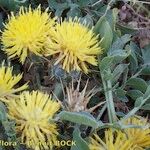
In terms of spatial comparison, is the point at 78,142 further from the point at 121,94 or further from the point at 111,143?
the point at 121,94

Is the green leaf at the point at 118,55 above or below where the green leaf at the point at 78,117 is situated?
above

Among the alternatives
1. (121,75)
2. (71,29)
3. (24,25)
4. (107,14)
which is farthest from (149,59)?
(24,25)

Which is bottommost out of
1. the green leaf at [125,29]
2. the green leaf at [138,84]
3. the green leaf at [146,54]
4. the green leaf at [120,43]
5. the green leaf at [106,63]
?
the green leaf at [138,84]

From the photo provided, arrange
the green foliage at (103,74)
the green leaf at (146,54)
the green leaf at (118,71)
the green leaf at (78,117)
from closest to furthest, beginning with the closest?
the green leaf at (78,117) → the green foliage at (103,74) → the green leaf at (118,71) → the green leaf at (146,54)

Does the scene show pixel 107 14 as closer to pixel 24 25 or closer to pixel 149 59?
pixel 149 59

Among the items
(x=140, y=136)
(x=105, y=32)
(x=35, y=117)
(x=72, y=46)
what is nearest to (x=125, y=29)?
(x=105, y=32)

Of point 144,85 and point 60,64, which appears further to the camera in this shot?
point 144,85

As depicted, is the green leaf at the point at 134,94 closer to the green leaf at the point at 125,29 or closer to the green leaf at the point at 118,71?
the green leaf at the point at 118,71

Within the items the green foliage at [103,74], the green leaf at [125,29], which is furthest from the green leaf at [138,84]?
the green leaf at [125,29]
